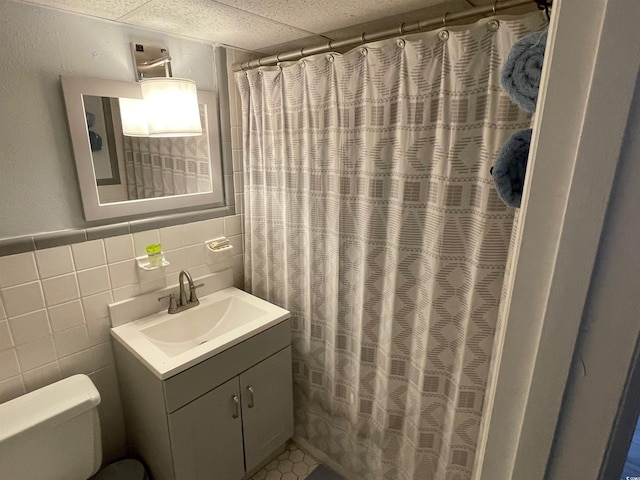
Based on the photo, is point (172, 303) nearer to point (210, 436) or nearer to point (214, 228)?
point (214, 228)

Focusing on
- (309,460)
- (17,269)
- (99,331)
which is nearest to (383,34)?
(17,269)

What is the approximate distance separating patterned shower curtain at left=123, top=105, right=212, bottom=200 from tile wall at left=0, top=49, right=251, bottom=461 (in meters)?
0.16

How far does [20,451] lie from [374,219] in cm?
143

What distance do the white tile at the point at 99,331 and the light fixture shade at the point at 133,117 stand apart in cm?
80

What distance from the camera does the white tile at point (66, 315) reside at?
131 cm

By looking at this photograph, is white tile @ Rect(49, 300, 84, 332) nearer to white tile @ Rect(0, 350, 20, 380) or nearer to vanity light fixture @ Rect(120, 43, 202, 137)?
white tile @ Rect(0, 350, 20, 380)

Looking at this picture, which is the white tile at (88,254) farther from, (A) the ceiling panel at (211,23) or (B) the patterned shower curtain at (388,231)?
(A) the ceiling panel at (211,23)

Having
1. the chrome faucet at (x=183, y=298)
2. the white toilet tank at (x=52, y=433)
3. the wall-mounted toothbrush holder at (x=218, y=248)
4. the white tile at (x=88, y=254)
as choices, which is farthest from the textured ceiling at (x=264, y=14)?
the white toilet tank at (x=52, y=433)

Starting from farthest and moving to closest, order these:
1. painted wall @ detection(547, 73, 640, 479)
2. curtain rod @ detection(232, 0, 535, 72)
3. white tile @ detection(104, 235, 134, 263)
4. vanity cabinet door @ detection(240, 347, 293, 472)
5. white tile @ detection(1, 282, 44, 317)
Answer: vanity cabinet door @ detection(240, 347, 293, 472) → white tile @ detection(104, 235, 134, 263) → white tile @ detection(1, 282, 44, 317) → curtain rod @ detection(232, 0, 535, 72) → painted wall @ detection(547, 73, 640, 479)

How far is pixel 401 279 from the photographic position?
1294mm

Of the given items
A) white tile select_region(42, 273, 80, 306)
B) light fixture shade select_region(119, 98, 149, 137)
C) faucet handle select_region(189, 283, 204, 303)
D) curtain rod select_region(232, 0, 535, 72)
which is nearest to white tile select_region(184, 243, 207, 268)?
faucet handle select_region(189, 283, 204, 303)

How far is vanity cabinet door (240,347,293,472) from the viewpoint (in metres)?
1.51

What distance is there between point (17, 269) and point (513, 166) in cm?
157

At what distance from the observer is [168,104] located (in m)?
1.31
